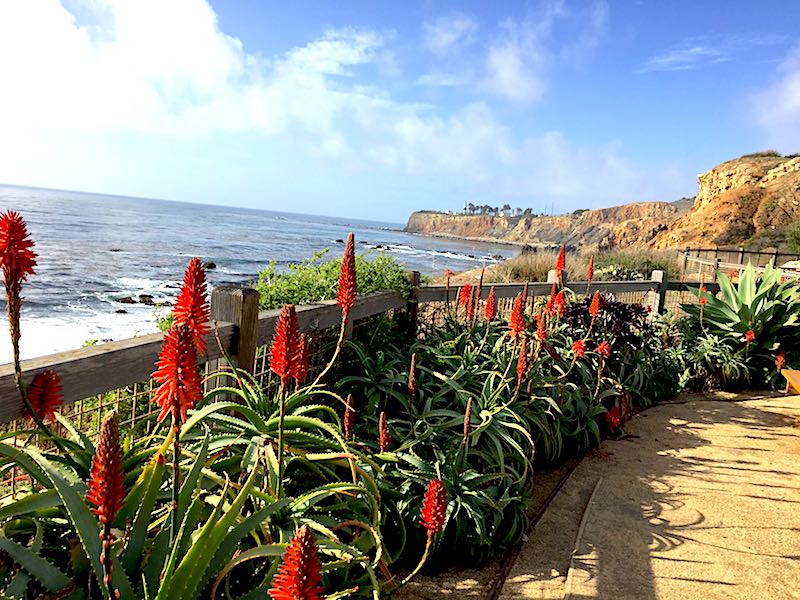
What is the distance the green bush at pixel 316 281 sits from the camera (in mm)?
3836

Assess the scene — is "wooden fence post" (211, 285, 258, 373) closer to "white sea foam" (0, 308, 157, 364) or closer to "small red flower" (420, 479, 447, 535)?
"small red flower" (420, 479, 447, 535)

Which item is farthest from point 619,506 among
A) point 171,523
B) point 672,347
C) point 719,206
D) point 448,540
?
point 719,206

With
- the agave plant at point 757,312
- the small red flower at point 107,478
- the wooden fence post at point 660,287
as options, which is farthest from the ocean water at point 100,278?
the agave plant at point 757,312

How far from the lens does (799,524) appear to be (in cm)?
345

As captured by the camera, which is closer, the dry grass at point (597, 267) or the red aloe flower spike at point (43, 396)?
the red aloe flower spike at point (43, 396)

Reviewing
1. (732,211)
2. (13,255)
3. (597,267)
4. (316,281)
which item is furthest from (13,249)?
(732,211)

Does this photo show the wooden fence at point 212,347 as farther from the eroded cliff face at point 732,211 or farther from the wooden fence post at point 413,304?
the eroded cliff face at point 732,211

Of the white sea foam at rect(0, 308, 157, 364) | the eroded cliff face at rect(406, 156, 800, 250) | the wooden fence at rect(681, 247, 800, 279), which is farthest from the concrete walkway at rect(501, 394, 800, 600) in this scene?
the eroded cliff face at rect(406, 156, 800, 250)

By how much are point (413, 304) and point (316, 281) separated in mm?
1108

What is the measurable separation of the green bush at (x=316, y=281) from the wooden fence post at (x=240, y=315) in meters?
0.66

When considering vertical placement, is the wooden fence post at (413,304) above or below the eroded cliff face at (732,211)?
below

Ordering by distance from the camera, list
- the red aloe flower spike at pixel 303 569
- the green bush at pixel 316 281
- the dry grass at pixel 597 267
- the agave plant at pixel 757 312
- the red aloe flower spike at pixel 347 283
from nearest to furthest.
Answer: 1. the red aloe flower spike at pixel 303 569
2. the red aloe flower spike at pixel 347 283
3. the green bush at pixel 316 281
4. the agave plant at pixel 757 312
5. the dry grass at pixel 597 267

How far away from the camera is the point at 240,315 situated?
2.82 meters

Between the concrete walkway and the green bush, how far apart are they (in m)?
2.00
